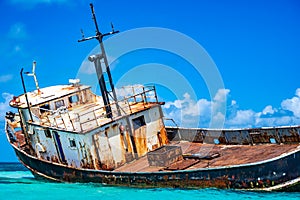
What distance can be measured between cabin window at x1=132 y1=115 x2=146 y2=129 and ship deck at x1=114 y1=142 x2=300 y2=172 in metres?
1.37

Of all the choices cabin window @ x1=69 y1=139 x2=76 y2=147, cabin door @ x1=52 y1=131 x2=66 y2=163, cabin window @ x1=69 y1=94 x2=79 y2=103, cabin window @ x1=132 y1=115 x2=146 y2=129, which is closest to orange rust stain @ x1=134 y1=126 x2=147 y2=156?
cabin window @ x1=132 y1=115 x2=146 y2=129

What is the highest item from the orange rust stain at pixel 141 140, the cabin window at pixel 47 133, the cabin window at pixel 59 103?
the cabin window at pixel 59 103

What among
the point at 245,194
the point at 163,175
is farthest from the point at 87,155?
the point at 245,194

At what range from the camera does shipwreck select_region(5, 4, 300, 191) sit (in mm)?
13688

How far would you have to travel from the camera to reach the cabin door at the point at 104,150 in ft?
53.9

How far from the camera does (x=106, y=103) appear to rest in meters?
17.5

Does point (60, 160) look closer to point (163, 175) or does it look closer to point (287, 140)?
point (163, 175)

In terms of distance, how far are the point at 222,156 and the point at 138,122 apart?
4.00 meters

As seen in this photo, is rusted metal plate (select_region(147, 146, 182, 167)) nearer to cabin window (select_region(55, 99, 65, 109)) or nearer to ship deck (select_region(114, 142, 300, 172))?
ship deck (select_region(114, 142, 300, 172))

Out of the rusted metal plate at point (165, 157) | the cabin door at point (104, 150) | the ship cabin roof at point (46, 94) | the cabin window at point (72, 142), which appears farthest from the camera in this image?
the ship cabin roof at point (46, 94)

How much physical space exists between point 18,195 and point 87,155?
307 cm

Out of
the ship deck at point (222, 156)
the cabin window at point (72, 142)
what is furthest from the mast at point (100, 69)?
the ship deck at point (222, 156)

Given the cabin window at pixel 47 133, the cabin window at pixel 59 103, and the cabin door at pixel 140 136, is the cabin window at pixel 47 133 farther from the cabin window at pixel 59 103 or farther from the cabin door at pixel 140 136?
the cabin door at pixel 140 136

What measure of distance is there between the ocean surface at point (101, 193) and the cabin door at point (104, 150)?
0.92m
